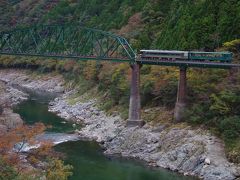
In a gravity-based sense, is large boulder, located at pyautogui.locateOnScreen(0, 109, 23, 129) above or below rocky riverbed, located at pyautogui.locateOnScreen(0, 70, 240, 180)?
above

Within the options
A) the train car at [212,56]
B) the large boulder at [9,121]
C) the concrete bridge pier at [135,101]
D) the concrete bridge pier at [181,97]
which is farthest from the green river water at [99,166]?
the train car at [212,56]

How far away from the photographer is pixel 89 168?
141ft

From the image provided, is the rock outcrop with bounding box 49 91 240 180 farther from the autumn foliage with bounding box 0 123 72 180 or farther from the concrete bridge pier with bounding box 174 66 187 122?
the autumn foliage with bounding box 0 123 72 180

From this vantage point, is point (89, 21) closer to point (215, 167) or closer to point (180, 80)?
point (180, 80)

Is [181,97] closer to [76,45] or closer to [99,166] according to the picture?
[99,166]

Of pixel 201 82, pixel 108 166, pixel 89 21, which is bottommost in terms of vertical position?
pixel 108 166

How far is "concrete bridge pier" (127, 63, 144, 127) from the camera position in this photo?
174ft

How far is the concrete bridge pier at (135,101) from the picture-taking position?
52.9m

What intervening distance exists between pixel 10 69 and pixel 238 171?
85202 mm

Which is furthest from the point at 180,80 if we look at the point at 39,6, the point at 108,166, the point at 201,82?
the point at 39,6

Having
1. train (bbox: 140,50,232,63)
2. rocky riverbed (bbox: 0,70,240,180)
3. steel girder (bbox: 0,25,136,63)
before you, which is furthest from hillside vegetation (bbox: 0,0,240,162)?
steel girder (bbox: 0,25,136,63)

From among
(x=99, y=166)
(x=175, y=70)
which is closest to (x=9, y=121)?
(x=99, y=166)

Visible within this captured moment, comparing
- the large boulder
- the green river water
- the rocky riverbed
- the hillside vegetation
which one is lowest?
the green river water

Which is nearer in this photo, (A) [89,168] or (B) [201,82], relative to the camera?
(A) [89,168]
